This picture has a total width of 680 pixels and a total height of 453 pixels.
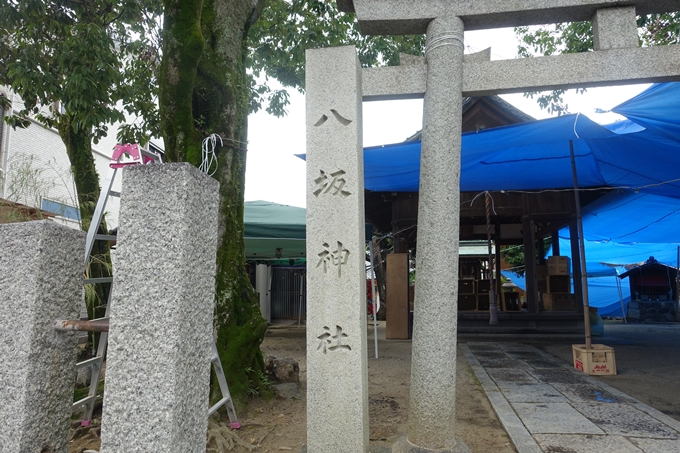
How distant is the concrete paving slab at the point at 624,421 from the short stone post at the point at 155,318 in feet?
11.0

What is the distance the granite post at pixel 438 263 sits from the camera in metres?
2.98

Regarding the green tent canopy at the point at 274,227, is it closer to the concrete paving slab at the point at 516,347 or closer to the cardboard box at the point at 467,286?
the concrete paving slab at the point at 516,347

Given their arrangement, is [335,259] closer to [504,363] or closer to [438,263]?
[438,263]

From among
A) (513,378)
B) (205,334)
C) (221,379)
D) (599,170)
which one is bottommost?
(513,378)

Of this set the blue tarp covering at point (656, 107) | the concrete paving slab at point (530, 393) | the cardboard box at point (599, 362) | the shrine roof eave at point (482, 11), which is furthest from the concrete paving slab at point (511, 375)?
the shrine roof eave at point (482, 11)

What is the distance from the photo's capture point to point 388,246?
17.5 m

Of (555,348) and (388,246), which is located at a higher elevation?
(388,246)

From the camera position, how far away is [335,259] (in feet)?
9.89


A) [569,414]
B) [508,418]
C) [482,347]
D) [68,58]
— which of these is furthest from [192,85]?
[482,347]

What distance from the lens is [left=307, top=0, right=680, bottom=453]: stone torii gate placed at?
295cm

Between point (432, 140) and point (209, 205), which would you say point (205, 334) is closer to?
point (209, 205)

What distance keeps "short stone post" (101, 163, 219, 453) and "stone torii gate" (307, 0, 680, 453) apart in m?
1.49

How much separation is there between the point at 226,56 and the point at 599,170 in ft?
18.9

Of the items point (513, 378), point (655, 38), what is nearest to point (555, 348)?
point (513, 378)
